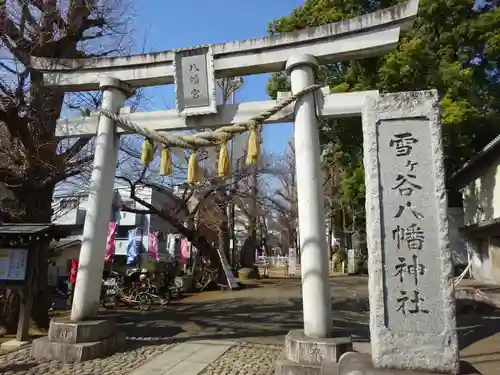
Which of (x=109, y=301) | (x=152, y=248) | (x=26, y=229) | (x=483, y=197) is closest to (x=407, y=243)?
(x=26, y=229)

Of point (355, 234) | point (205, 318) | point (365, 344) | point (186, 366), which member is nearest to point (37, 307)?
point (205, 318)

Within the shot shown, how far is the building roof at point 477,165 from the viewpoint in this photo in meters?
14.7

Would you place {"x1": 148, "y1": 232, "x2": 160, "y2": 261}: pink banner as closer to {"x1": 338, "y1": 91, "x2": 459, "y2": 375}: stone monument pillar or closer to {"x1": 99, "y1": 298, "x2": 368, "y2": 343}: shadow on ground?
{"x1": 99, "y1": 298, "x2": 368, "y2": 343}: shadow on ground

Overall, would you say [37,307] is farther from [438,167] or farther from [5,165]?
[438,167]

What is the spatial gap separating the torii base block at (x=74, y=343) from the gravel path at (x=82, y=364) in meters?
0.13

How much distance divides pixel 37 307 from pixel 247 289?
11355mm

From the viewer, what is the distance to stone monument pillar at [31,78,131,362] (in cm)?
684

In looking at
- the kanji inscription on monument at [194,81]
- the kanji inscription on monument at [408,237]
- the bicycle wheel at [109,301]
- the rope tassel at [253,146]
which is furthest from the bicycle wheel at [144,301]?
the kanji inscription on monument at [408,237]

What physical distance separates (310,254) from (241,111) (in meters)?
3.12

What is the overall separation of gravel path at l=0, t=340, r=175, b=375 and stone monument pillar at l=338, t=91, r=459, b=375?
12.9 feet

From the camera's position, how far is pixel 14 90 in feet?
29.6

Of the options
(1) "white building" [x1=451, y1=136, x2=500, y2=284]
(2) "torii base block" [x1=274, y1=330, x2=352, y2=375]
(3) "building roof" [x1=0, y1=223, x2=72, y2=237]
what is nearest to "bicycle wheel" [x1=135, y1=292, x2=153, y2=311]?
(3) "building roof" [x1=0, y1=223, x2=72, y2=237]

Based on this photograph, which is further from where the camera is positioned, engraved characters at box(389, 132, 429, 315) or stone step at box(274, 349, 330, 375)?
stone step at box(274, 349, 330, 375)

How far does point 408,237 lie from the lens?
4387 millimetres
